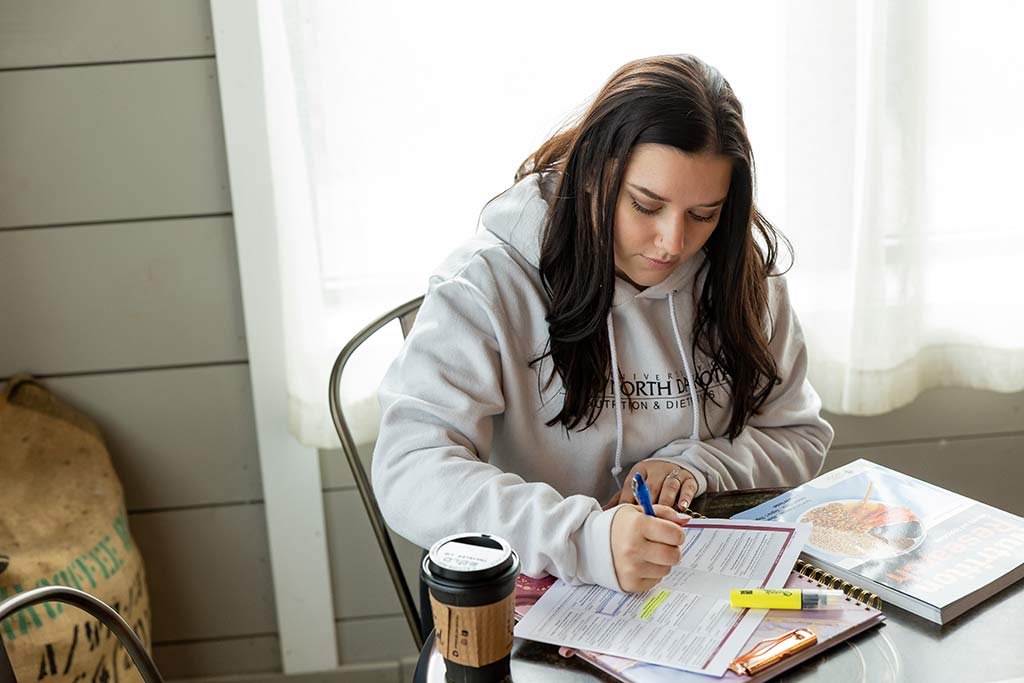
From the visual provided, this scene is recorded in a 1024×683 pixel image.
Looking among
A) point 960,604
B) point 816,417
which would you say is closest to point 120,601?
point 816,417

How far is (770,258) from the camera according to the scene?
1.53 meters

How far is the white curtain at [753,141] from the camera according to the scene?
1.77 metres

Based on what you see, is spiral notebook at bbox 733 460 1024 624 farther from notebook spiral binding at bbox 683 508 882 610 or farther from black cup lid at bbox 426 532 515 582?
black cup lid at bbox 426 532 515 582

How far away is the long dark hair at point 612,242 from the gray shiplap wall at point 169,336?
0.68 meters

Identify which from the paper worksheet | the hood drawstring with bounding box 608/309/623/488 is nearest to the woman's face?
the hood drawstring with bounding box 608/309/623/488

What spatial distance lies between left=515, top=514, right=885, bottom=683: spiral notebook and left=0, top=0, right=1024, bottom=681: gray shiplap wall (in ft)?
3.38

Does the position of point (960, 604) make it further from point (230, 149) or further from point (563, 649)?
point (230, 149)

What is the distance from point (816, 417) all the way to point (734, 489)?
284 millimetres

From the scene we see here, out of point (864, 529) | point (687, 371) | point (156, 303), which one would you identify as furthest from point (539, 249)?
point (156, 303)

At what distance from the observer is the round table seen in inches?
35.9

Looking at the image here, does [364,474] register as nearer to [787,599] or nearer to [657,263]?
[657,263]

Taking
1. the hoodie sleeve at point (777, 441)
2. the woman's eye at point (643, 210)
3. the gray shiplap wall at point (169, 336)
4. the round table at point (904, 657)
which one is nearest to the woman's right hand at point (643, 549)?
the round table at point (904, 657)

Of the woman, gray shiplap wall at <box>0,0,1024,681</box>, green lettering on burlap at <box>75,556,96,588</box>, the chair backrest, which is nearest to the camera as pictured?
the woman

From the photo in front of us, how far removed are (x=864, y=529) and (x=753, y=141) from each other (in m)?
0.92
